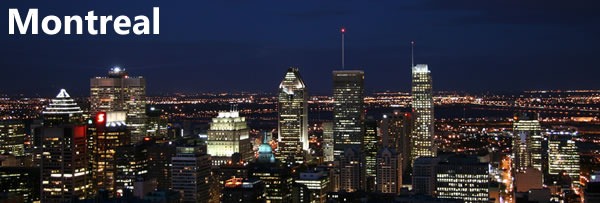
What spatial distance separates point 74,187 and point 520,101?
57.5 meters

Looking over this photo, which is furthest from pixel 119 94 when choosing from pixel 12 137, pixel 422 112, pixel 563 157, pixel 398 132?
pixel 563 157

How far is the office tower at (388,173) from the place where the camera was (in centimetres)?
4534

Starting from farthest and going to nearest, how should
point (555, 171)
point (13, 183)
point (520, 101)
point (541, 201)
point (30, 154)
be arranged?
point (520, 101) → point (555, 171) → point (30, 154) → point (541, 201) → point (13, 183)

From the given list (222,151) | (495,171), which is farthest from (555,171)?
(222,151)

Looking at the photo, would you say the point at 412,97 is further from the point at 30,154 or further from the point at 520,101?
the point at 30,154

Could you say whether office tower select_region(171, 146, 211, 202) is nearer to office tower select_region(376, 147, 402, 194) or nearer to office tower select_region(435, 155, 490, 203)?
office tower select_region(435, 155, 490, 203)

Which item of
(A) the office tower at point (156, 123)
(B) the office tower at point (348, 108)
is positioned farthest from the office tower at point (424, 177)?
(A) the office tower at point (156, 123)

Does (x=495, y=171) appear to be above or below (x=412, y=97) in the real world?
below

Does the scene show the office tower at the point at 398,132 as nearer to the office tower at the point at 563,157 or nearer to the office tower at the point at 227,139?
the office tower at the point at 563,157

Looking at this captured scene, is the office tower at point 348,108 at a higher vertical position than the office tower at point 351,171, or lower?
higher

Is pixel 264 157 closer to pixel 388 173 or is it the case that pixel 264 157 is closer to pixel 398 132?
pixel 388 173

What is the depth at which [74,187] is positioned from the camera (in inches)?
1278

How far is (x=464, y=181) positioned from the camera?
3734 cm

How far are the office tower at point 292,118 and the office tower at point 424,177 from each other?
1230 centimetres
